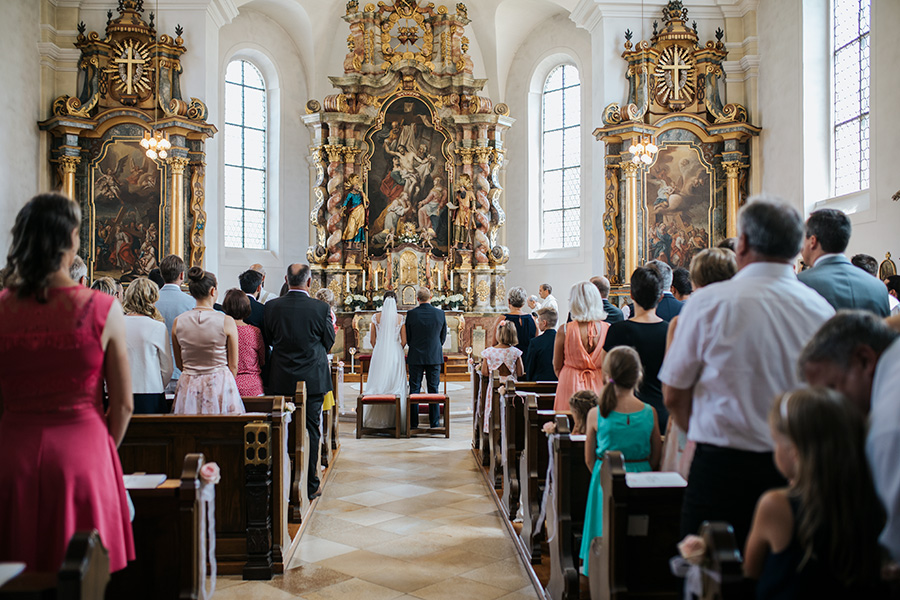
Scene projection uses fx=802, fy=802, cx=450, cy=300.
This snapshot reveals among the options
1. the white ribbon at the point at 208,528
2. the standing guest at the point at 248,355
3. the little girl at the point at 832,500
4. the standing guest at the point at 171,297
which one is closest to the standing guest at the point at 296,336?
the standing guest at the point at 248,355

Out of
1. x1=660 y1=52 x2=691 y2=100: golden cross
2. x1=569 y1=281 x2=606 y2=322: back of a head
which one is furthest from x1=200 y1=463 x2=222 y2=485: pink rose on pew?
x1=660 y1=52 x2=691 y2=100: golden cross

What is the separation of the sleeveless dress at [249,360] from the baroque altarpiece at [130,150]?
9459 millimetres

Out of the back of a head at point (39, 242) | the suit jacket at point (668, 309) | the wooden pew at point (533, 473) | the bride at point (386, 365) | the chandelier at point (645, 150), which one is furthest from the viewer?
the chandelier at point (645, 150)

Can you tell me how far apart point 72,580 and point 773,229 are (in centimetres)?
231

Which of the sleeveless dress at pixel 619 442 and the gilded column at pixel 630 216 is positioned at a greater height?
the gilded column at pixel 630 216

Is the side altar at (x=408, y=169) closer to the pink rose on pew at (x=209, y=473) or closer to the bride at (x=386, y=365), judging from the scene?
the bride at (x=386, y=365)

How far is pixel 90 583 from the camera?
2.16 meters

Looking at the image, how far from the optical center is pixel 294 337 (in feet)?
19.8

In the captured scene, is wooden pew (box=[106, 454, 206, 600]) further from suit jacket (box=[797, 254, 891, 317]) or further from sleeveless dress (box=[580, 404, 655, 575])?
suit jacket (box=[797, 254, 891, 317])

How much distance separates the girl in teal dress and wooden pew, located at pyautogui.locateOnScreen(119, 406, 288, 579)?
1986mm

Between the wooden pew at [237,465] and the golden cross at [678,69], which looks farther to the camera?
the golden cross at [678,69]

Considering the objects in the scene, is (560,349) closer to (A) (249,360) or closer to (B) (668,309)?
(B) (668,309)

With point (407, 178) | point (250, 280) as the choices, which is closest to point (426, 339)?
point (250, 280)

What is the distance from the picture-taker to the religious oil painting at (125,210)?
14.6m
